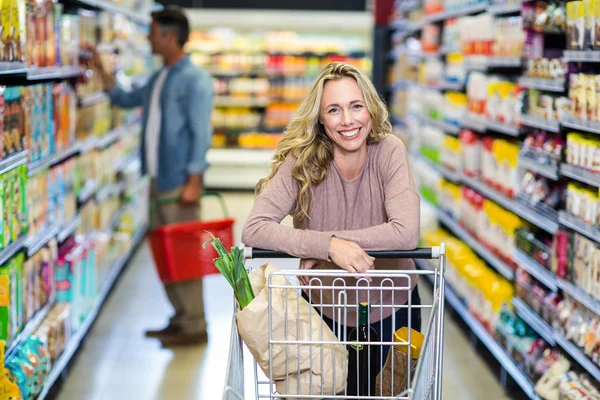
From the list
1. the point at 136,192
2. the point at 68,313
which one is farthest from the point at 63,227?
Result: the point at 136,192

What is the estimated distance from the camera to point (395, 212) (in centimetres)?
294

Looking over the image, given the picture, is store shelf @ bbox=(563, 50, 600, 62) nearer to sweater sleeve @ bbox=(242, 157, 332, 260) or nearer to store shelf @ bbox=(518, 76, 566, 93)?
store shelf @ bbox=(518, 76, 566, 93)

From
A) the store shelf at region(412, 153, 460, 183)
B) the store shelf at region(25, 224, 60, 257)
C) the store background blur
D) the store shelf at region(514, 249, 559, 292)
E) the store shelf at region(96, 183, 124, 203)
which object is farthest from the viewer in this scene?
the store shelf at region(412, 153, 460, 183)

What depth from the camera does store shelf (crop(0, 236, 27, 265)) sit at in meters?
3.77

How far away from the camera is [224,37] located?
12.8 m

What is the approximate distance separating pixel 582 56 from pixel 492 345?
6.39 ft

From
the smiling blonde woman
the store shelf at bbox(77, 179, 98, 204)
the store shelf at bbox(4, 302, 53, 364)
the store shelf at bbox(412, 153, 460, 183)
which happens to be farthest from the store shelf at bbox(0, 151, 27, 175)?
the store shelf at bbox(412, 153, 460, 183)

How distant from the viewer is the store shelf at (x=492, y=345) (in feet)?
15.2

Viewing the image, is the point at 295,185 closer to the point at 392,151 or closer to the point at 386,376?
the point at 392,151

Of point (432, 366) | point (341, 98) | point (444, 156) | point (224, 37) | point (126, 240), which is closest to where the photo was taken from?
point (432, 366)

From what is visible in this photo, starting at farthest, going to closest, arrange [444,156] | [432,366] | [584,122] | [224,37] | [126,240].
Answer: [224,37] < [126,240] < [444,156] < [584,122] < [432,366]

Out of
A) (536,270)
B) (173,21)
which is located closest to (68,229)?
(173,21)

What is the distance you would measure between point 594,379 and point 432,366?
1.73 meters

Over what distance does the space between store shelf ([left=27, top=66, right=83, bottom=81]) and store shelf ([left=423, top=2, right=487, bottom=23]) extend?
8.85ft
